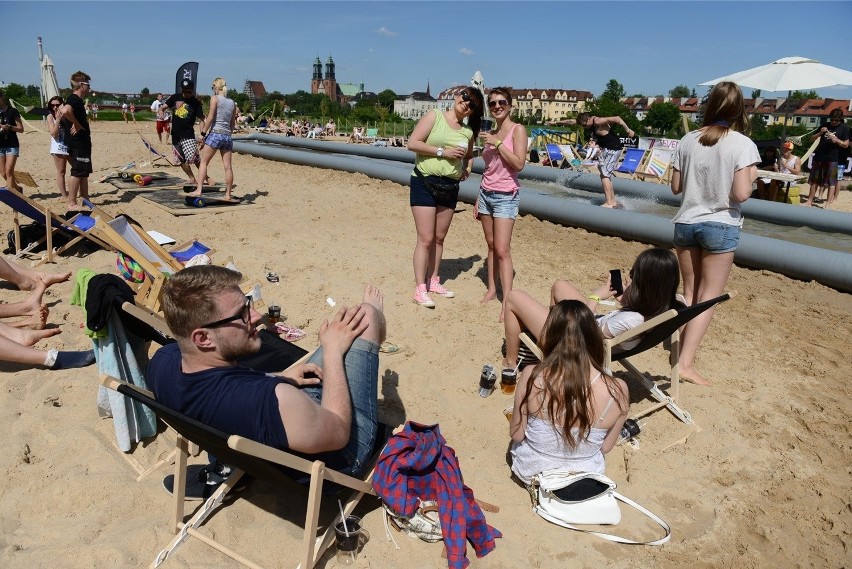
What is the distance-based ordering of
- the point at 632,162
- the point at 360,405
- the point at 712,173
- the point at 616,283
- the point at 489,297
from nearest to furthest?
the point at 360,405 → the point at 712,173 → the point at 616,283 → the point at 489,297 → the point at 632,162

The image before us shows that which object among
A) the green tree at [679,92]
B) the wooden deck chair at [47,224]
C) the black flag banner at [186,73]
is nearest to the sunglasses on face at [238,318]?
the wooden deck chair at [47,224]

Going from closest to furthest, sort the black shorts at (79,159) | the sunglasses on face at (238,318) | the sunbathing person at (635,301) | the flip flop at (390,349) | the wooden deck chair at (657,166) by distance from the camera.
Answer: the sunglasses on face at (238,318) → the sunbathing person at (635,301) → the flip flop at (390,349) → the black shorts at (79,159) → the wooden deck chair at (657,166)

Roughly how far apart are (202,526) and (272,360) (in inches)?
37.1

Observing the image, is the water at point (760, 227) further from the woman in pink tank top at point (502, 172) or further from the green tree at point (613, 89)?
the green tree at point (613, 89)

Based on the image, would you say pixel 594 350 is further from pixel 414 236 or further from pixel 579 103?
pixel 579 103

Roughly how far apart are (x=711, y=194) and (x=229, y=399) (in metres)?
2.88

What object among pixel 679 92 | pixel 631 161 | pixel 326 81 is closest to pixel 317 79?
pixel 326 81

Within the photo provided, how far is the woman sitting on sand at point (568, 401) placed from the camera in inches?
95.2

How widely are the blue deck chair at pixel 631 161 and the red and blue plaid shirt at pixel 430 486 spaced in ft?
41.7

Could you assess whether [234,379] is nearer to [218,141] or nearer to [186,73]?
[218,141]

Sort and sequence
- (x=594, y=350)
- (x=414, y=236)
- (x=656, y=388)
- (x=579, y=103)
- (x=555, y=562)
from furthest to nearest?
(x=579, y=103) < (x=414, y=236) < (x=656, y=388) < (x=594, y=350) < (x=555, y=562)

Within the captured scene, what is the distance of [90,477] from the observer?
261cm

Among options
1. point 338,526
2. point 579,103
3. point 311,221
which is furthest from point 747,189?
point 579,103

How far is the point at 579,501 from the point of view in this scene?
96.4 inches
